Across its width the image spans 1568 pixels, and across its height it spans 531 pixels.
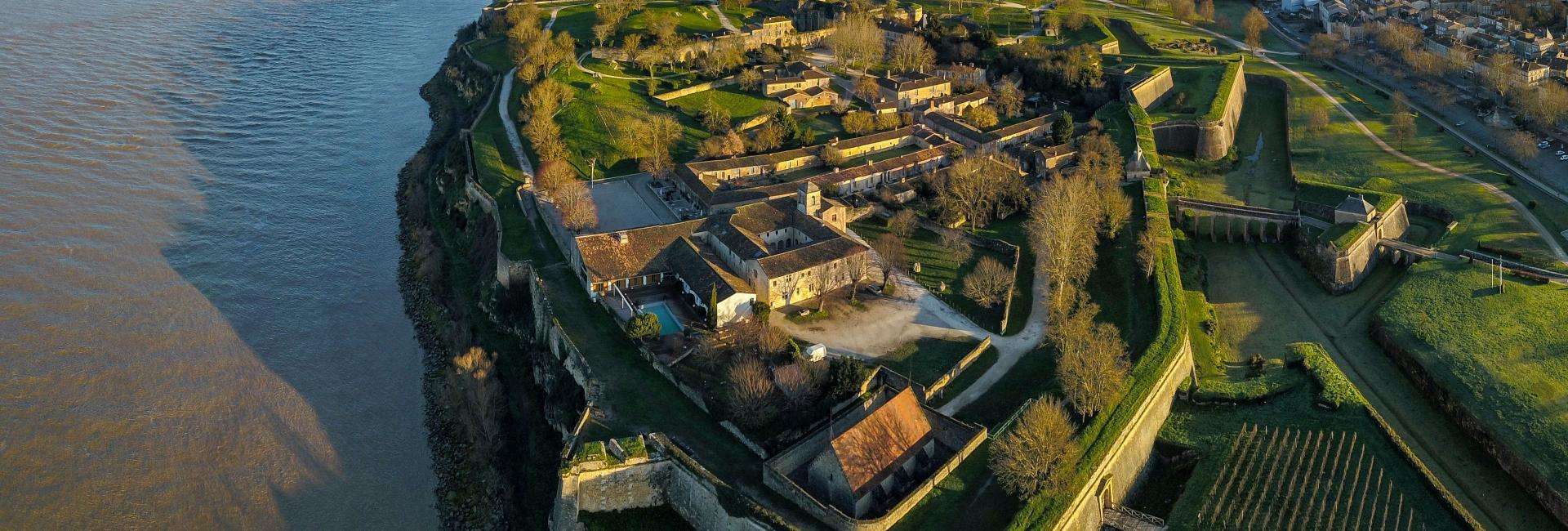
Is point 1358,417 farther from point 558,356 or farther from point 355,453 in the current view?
point 355,453

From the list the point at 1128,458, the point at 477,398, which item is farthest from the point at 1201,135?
the point at 477,398

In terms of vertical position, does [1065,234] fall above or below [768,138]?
above

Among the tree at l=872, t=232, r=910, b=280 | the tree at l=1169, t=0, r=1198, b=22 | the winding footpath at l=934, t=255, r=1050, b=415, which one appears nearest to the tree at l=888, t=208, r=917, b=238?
the tree at l=872, t=232, r=910, b=280

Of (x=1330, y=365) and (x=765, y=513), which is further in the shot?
(x=1330, y=365)

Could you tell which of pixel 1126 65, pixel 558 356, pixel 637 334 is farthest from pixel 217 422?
pixel 1126 65

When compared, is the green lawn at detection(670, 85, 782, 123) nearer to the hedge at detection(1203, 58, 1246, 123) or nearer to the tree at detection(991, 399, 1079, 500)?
the hedge at detection(1203, 58, 1246, 123)

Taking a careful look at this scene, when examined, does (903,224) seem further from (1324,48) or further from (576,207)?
(1324,48)
